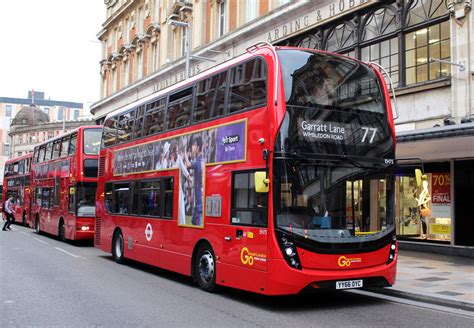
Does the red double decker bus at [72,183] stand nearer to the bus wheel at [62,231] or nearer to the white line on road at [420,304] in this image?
the bus wheel at [62,231]

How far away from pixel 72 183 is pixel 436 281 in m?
13.8

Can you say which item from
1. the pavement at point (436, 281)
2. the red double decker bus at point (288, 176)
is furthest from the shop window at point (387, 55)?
the red double decker bus at point (288, 176)

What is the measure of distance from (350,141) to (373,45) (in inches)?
408

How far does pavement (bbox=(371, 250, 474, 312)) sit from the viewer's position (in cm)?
897

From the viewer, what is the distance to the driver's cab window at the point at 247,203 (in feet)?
27.3

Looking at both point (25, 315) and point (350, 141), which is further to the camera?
point (350, 141)

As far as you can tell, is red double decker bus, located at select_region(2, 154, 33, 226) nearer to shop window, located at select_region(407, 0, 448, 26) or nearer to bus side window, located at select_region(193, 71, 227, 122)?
bus side window, located at select_region(193, 71, 227, 122)

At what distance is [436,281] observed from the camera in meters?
10.8

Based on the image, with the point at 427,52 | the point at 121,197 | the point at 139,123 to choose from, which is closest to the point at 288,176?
the point at 139,123

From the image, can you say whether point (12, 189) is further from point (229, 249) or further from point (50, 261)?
point (229, 249)

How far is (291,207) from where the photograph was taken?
8086 mm

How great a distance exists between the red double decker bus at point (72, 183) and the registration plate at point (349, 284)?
1319 centimetres

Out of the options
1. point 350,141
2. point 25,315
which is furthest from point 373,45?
point 25,315

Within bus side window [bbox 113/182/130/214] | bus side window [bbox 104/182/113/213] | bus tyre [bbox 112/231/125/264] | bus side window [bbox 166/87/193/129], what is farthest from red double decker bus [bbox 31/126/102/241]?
bus side window [bbox 166/87/193/129]
